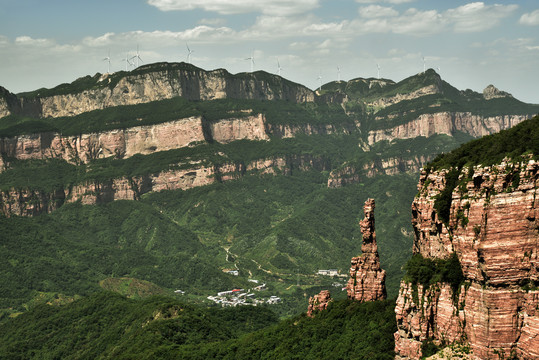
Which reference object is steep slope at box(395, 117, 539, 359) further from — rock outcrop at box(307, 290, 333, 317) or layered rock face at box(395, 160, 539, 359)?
rock outcrop at box(307, 290, 333, 317)

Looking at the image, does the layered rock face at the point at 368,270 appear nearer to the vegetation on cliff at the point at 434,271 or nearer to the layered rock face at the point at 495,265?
the vegetation on cliff at the point at 434,271

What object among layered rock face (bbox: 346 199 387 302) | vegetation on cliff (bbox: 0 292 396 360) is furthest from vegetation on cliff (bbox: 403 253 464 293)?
layered rock face (bbox: 346 199 387 302)

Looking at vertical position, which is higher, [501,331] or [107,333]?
[501,331]

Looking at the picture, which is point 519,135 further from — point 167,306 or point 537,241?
point 167,306

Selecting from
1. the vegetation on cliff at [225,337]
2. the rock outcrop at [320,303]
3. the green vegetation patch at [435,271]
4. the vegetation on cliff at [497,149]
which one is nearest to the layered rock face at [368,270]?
the vegetation on cliff at [225,337]

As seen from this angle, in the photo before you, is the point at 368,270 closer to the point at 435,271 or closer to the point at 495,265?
the point at 435,271

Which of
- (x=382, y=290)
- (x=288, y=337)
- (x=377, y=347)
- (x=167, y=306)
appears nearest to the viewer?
(x=377, y=347)

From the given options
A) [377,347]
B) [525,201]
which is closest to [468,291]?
[525,201]

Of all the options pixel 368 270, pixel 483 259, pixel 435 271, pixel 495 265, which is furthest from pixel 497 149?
pixel 368 270
